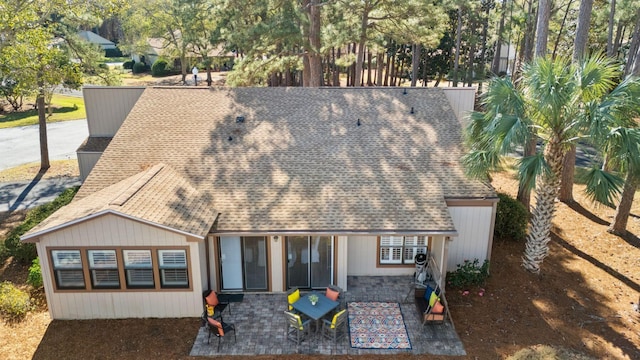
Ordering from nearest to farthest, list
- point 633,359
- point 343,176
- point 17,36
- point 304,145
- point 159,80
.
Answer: point 633,359, point 343,176, point 304,145, point 17,36, point 159,80

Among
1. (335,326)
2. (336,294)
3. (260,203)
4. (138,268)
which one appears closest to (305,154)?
(260,203)

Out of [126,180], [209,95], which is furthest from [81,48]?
[126,180]

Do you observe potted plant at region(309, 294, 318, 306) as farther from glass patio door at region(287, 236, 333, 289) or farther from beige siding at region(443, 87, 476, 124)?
beige siding at region(443, 87, 476, 124)

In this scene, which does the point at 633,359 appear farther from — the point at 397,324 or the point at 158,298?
the point at 158,298

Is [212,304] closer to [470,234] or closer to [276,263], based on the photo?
[276,263]

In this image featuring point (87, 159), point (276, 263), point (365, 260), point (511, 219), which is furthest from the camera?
point (87, 159)

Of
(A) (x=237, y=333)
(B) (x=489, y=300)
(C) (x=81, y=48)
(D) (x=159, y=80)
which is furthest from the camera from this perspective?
(D) (x=159, y=80)

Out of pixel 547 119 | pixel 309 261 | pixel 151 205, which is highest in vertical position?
pixel 547 119

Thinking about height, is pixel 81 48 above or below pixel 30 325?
above
